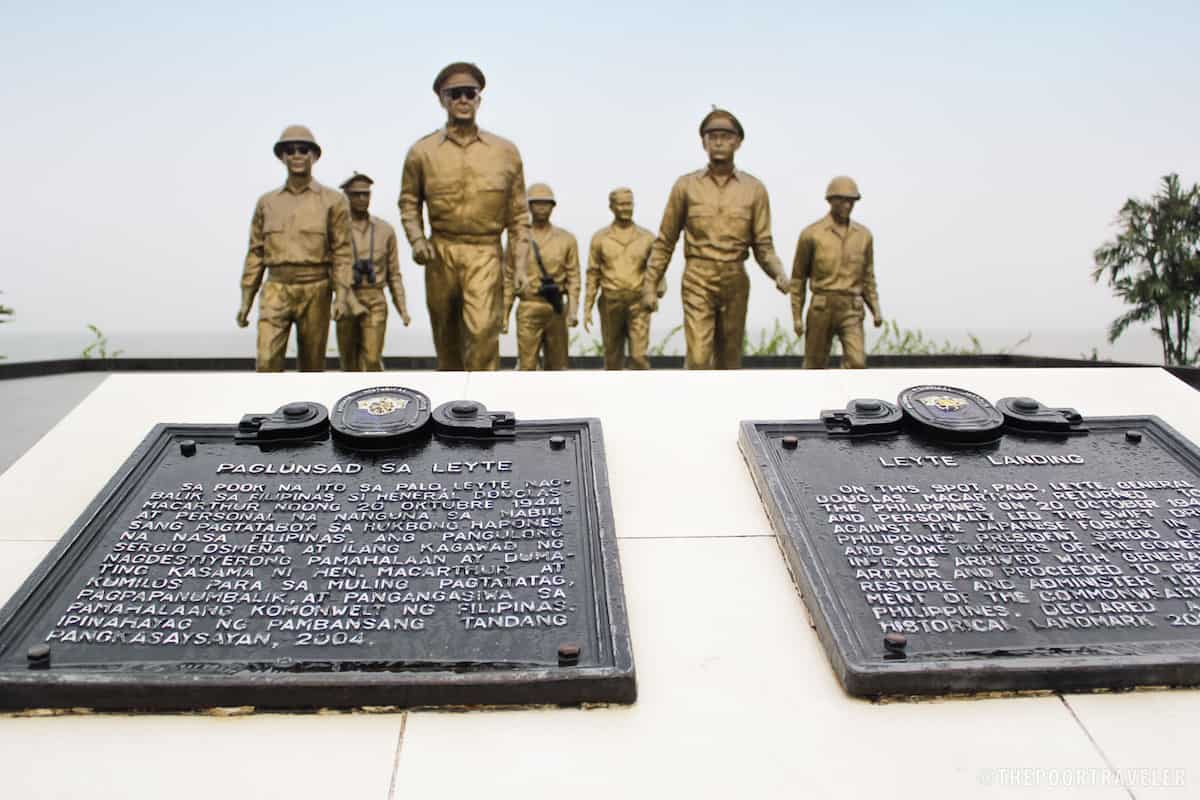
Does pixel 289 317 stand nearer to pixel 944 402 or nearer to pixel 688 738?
pixel 944 402

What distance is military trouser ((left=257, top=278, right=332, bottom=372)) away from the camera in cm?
736

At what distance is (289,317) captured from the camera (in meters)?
7.51

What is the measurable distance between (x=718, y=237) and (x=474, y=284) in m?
2.12

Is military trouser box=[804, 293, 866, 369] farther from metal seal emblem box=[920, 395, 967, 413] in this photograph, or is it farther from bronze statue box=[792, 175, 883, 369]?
metal seal emblem box=[920, 395, 967, 413]

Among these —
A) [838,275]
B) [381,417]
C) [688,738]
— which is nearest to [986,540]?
[688,738]

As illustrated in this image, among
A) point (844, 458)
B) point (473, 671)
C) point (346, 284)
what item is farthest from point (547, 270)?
point (473, 671)

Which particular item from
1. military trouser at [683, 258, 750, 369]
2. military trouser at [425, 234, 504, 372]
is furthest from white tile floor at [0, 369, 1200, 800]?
military trouser at [683, 258, 750, 369]

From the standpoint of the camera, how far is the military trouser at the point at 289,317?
24.2 ft

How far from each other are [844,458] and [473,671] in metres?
1.55

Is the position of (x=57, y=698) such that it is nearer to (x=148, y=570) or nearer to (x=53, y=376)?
(x=148, y=570)

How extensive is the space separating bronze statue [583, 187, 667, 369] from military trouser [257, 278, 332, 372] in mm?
3201

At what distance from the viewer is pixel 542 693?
2.29 meters

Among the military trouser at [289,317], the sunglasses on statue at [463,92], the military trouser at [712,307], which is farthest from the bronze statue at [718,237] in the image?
the military trouser at [289,317]

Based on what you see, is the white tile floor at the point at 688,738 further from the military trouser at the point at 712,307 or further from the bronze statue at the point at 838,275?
the bronze statue at the point at 838,275
